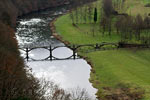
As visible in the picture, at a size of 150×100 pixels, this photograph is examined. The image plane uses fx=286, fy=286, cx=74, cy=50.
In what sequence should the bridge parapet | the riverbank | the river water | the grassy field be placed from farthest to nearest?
1. the bridge parapet
2. the river water
3. the grassy field
4. the riverbank

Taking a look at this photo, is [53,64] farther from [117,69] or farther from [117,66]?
[117,69]

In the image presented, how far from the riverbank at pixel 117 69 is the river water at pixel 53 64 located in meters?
2.22

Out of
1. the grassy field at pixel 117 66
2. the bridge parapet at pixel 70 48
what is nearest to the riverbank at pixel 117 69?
the grassy field at pixel 117 66

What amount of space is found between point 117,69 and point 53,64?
17680 mm

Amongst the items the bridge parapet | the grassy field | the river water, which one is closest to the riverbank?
the grassy field

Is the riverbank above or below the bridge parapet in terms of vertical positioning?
below

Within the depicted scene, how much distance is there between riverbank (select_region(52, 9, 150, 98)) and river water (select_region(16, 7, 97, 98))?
7.29 ft

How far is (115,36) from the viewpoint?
326 feet

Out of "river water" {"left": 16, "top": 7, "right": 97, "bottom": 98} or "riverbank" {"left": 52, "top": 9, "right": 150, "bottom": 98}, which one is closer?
"riverbank" {"left": 52, "top": 9, "right": 150, "bottom": 98}

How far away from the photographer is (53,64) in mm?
76312

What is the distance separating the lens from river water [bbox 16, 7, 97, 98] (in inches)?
2489

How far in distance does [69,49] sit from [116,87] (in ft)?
108

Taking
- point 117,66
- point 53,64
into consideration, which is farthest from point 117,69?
point 53,64

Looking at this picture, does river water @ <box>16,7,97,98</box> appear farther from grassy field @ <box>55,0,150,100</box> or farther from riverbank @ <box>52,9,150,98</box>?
grassy field @ <box>55,0,150,100</box>
